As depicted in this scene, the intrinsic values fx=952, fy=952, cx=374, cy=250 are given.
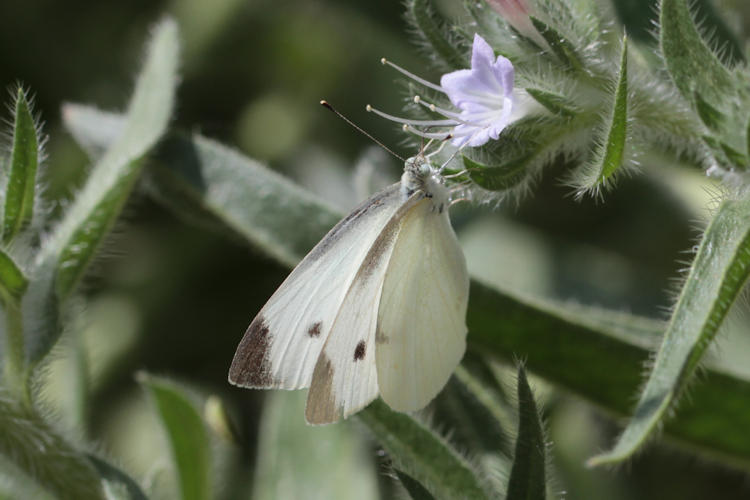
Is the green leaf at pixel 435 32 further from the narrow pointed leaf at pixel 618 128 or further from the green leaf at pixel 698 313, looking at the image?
the green leaf at pixel 698 313

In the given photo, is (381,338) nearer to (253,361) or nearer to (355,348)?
(355,348)

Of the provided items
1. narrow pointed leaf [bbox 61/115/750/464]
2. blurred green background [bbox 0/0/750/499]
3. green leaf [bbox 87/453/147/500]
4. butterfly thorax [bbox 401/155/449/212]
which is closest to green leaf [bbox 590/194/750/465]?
butterfly thorax [bbox 401/155/449/212]

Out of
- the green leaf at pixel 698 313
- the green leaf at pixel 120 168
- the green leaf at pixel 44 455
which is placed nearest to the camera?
the green leaf at pixel 698 313

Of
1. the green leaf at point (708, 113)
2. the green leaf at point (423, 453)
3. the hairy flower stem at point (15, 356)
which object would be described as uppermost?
the green leaf at point (708, 113)

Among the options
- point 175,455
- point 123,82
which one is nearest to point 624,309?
point 175,455

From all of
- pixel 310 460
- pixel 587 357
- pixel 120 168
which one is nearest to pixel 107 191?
pixel 120 168

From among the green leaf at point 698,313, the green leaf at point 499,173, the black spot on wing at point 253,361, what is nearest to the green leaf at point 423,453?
the black spot on wing at point 253,361

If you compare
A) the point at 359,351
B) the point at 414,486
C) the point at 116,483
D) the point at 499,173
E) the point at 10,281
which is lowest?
the point at 116,483
